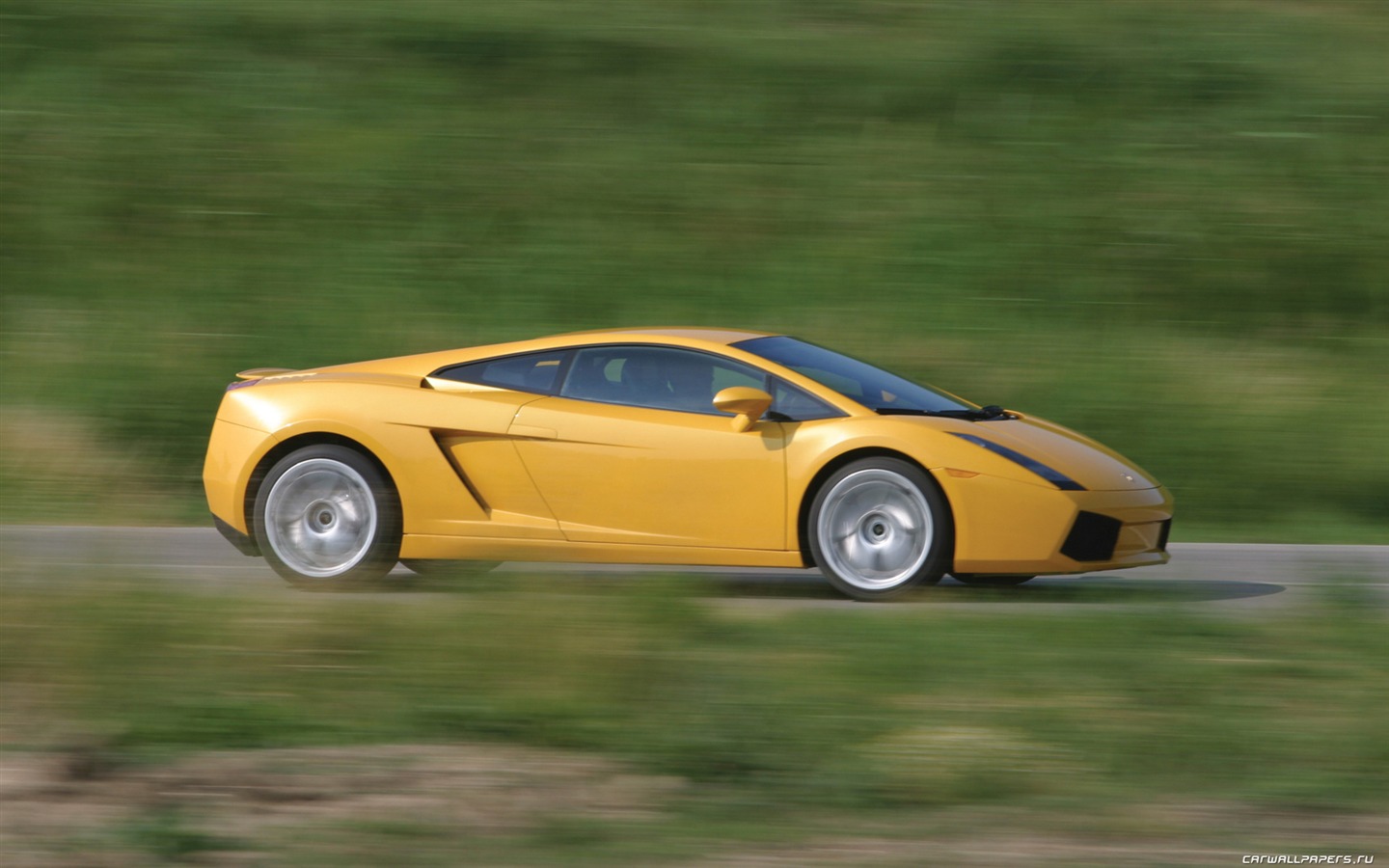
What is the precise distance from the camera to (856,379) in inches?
289

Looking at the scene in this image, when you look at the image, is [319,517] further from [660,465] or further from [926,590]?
[926,590]

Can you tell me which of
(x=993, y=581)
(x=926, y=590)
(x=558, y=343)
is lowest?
(x=993, y=581)

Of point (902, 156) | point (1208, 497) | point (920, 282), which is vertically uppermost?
point (902, 156)

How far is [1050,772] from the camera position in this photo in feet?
13.7

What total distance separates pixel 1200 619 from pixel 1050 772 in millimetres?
1884

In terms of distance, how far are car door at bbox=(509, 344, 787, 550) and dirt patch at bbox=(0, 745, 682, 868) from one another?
8.19ft

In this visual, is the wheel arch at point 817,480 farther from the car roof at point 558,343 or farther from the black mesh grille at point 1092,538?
the car roof at point 558,343

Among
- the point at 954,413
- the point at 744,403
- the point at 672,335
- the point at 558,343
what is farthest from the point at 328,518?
the point at 954,413

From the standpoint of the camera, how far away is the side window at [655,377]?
23.2 ft

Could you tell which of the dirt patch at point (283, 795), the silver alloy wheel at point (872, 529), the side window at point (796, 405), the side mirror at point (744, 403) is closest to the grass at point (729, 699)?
Result: the dirt patch at point (283, 795)

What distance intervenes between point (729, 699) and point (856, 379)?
117 inches

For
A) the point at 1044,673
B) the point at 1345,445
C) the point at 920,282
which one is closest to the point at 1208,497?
the point at 1345,445

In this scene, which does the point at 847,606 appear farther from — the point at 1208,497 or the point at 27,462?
the point at 27,462

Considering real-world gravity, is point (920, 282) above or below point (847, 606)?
above
